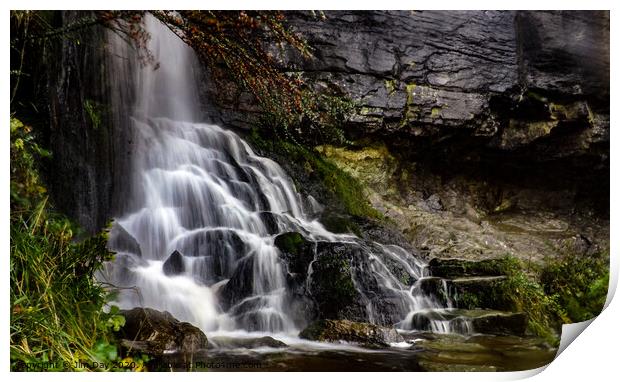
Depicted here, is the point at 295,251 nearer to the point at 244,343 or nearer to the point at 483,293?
the point at 244,343

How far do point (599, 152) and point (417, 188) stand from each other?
4.08ft

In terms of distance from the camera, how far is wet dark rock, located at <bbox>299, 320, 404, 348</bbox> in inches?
117

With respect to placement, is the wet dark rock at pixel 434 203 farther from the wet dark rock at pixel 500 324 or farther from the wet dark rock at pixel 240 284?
the wet dark rock at pixel 240 284

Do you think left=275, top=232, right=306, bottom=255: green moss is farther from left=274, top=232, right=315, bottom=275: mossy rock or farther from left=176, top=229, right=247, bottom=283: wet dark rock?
left=176, top=229, right=247, bottom=283: wet dark rock

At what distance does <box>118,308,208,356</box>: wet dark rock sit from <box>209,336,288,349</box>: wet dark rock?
0.06 meters

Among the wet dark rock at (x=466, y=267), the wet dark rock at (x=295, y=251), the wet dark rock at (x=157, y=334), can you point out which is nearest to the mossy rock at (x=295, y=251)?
the wet dark rock at (x=295, y=251)

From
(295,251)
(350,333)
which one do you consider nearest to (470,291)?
(350,333)

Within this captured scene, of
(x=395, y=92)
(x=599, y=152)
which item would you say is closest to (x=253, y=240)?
(x=395, y=92)

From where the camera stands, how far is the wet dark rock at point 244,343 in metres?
2.88

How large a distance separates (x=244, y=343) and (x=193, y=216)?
0.84 metres

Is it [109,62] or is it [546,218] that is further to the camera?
[546,218]

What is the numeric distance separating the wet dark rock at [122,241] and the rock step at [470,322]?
168cm
